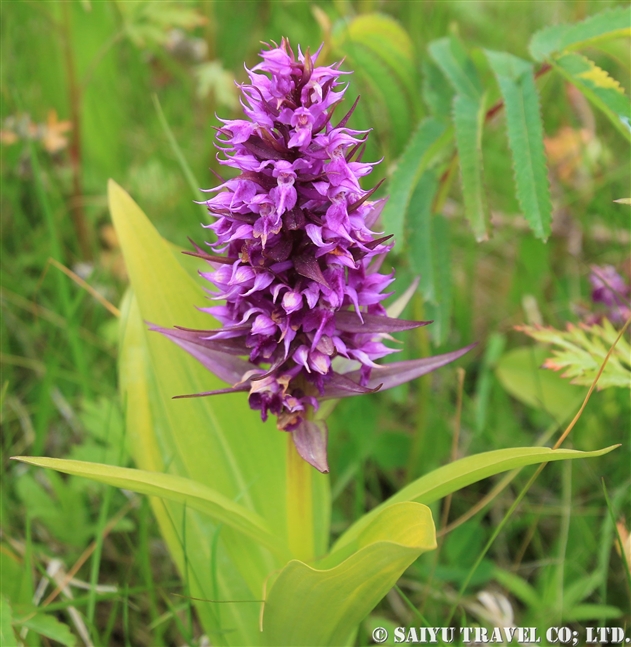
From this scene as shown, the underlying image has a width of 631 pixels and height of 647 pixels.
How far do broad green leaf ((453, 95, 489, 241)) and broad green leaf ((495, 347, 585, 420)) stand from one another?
114 centimetres

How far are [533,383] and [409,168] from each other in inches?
51.9

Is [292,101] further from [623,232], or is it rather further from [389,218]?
[623,232]

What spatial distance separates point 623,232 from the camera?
358cm

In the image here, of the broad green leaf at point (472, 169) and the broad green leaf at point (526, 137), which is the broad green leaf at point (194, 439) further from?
the broad green leaf at point (526, 137)

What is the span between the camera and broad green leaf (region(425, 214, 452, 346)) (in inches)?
85.7

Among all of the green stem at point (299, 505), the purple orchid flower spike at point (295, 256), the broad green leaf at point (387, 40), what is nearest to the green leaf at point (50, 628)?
the green stem at point (299, 505)

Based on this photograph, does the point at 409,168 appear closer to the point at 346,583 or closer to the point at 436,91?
the point at 436,91

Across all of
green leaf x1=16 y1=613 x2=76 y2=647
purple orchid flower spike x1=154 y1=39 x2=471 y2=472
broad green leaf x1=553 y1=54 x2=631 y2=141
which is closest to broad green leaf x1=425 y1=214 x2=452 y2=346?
purple orchid flower spike x1=154 y1=39 x2=471 y2=472

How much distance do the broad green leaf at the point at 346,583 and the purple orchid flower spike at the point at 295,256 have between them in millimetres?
227

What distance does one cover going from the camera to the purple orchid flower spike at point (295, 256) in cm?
136

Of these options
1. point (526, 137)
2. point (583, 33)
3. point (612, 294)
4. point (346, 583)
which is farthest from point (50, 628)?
point (583, 33)

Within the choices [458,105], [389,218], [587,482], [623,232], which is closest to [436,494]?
[389,218]

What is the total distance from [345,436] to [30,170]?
225 centimetres

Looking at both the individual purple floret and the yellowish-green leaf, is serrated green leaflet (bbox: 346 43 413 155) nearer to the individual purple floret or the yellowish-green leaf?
the yellowish-green leaf
